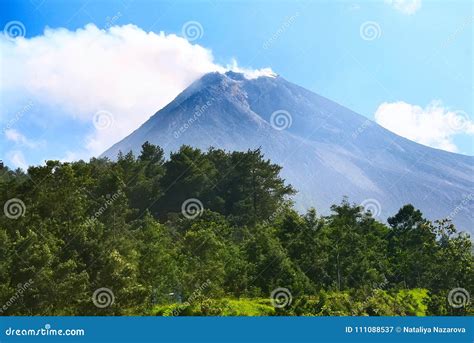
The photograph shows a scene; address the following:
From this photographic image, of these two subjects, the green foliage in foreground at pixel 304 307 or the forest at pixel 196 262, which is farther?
the green foliage in foreground at pixel 304 307

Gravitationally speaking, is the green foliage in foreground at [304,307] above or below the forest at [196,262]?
below

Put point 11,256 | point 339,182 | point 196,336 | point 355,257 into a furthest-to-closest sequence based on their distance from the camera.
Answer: point 339,182, point 355,257, point 11,256, point 196,336

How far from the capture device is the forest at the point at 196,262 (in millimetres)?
19438

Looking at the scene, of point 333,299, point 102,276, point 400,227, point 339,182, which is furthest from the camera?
point 339,182

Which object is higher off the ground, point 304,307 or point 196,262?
point 196,262

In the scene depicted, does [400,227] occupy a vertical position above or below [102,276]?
above

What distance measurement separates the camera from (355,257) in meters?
30.6

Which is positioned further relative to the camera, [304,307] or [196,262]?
[196,262]

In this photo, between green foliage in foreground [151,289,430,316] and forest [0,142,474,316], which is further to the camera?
green foliage in foreground [151,289,430,316]

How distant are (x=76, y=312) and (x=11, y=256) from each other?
10.2ft

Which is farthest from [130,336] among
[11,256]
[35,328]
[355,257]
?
[355,257]

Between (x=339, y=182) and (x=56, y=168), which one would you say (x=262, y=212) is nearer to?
(x=56, y=168)

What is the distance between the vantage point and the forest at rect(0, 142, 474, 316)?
63.8 feet

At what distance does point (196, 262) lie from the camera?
85.6 feet
